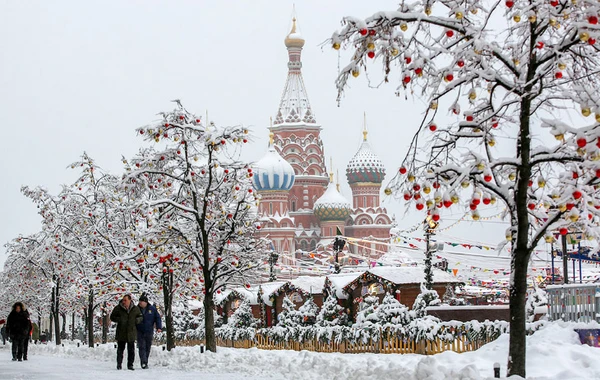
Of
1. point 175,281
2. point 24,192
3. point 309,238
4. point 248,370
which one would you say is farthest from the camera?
point 309,238

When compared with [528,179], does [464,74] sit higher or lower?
higher

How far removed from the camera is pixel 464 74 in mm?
10031

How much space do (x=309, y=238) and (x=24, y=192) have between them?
6484 cm

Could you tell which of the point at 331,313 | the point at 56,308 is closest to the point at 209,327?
the point at 331,313

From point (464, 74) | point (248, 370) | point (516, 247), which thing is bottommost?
point (248, 370)

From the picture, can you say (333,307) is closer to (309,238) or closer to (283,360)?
(283,360)

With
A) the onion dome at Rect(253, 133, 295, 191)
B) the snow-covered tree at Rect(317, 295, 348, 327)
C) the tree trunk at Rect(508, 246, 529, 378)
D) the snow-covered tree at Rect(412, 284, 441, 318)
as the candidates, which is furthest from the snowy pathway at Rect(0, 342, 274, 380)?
the onion dome at Rect(253, 133, 295, 191)

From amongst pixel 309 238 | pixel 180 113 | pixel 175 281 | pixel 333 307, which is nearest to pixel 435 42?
pixel 180 113

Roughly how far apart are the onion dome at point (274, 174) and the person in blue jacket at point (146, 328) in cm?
7286

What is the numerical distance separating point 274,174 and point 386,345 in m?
67.8

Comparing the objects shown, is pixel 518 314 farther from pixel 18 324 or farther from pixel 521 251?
pixel 18 324

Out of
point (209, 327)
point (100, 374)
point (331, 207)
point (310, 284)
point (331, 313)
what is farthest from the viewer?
point (331, 207)

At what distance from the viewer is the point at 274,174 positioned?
3600 inches

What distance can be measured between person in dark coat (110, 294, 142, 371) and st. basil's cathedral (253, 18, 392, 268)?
76022mm
